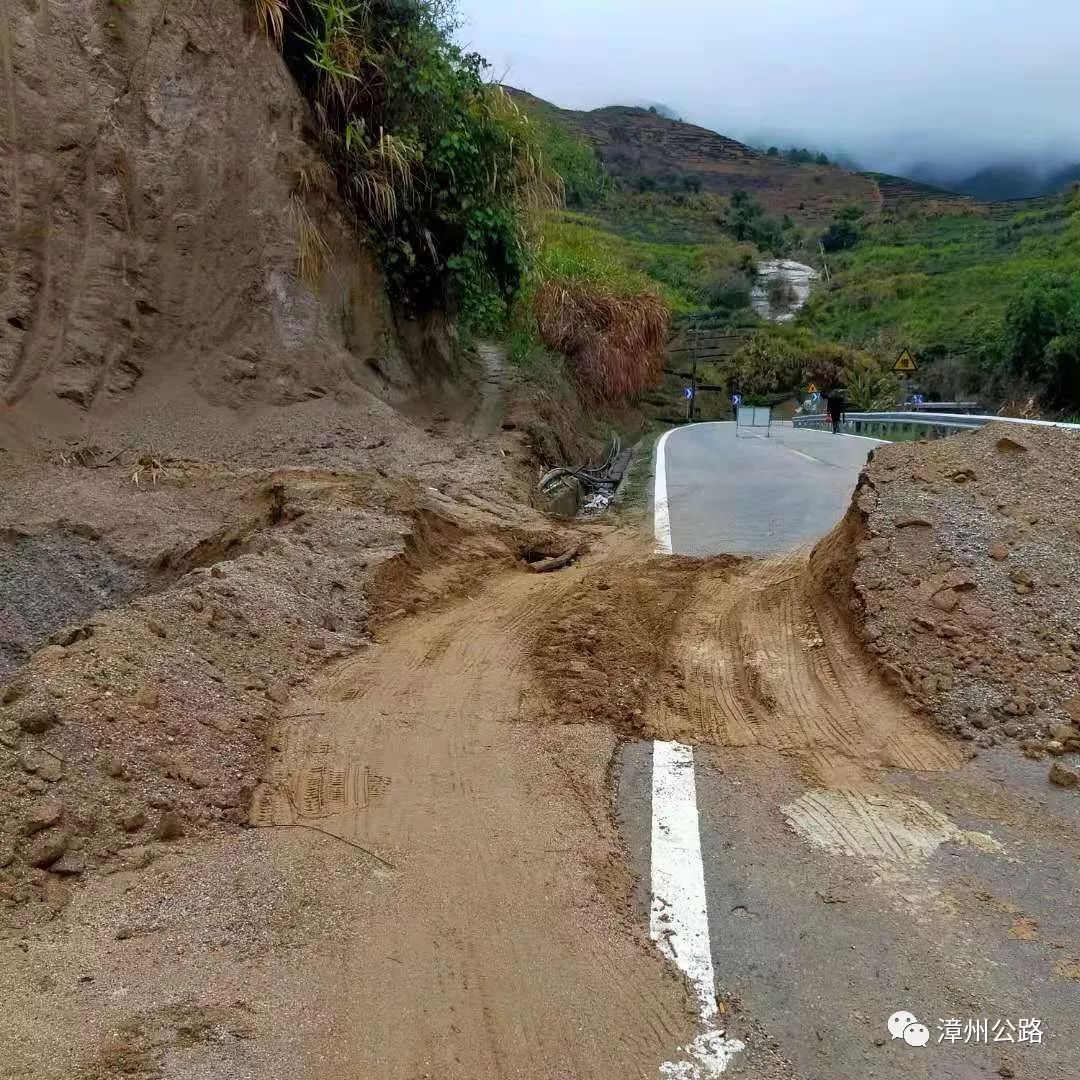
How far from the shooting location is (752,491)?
43.4ft

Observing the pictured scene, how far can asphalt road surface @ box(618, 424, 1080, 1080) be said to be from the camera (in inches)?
103

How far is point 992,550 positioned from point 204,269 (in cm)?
989

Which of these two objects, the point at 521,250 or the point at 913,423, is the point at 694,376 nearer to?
the point at 913,423

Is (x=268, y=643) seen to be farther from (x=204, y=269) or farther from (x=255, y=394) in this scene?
(x=204, y=269)

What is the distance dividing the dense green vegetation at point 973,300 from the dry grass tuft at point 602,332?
18.2 metres

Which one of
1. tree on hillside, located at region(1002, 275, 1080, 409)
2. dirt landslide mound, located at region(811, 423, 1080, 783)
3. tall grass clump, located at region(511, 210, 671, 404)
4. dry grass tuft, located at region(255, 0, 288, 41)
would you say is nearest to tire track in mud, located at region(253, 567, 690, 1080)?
dirt landslide mound, located at region(811, 423, 1080, 783)

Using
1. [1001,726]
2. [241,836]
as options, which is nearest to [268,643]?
[241,836]

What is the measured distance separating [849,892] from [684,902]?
1.95 feet

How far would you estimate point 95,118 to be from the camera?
36.4 feet

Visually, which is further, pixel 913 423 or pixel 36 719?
pixel 913 423

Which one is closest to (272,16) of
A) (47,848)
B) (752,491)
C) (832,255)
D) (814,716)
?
(752,491)

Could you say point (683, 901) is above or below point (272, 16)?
below

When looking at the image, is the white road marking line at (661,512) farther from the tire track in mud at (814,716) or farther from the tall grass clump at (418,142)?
the tall grass clump at (418,142)

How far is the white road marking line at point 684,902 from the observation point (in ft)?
8.38
